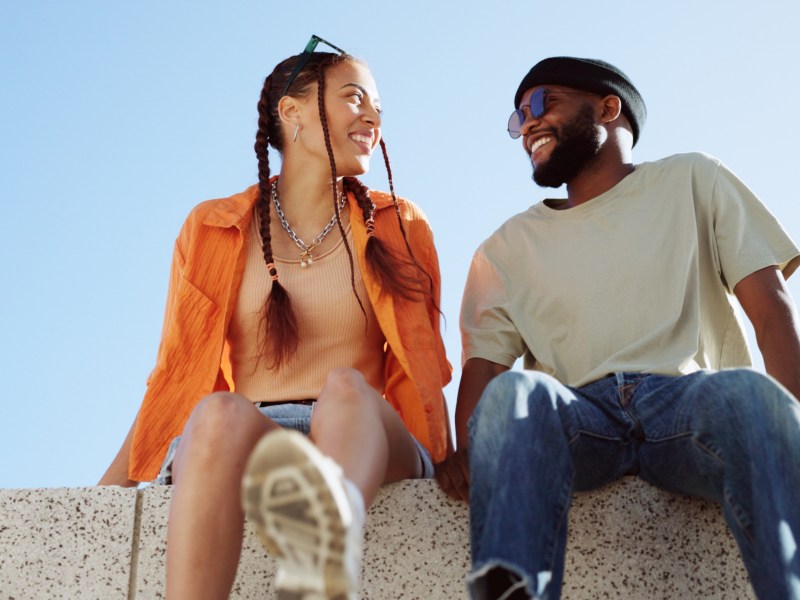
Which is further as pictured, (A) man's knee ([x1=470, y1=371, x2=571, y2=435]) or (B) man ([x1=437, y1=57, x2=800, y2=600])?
(A) man's knee ([x1=470, y1=371, x2=571, y2=435])

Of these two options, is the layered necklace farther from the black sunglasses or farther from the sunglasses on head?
the sunglasses on head

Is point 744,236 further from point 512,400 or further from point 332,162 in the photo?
point 332,162

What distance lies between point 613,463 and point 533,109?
163 cm

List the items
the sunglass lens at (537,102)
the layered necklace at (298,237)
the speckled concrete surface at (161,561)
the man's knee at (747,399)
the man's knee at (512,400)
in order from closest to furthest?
the man's knee at (747,399) → the man's knee at (512,400) → the speckled concrete surface at (161,561) → the layered necklace at (298,237) → the sunglass lens at (537,102)

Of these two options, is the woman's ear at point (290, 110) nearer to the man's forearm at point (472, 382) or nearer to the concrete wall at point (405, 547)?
the man's forearm at point (472, 382)

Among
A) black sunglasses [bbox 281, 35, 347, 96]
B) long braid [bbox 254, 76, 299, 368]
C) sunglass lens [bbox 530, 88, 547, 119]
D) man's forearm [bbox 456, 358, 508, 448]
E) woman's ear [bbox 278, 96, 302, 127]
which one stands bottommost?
man's forearm [bbox 456, 358, 508, 448]

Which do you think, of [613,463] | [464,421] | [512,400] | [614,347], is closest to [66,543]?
[464,421]

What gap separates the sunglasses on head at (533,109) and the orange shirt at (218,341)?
638mm

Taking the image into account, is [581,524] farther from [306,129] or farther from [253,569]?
[306,129]

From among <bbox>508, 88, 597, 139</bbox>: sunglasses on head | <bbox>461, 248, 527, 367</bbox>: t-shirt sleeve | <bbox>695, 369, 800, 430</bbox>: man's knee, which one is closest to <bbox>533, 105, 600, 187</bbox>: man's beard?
<bbox>508, 88, 597, 139</bbox>: sunglasses on head

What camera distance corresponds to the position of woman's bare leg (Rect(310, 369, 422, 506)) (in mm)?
2625

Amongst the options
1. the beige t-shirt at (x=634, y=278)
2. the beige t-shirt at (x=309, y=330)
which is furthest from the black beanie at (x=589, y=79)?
the beige t-shirt at (x=309, y=330)

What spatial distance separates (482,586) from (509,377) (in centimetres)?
54

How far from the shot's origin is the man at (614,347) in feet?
8.09
